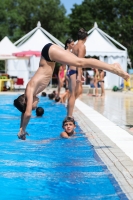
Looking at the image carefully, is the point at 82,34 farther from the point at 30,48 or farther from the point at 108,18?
the point at 108,18

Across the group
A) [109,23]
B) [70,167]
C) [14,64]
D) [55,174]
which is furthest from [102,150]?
[109,23]

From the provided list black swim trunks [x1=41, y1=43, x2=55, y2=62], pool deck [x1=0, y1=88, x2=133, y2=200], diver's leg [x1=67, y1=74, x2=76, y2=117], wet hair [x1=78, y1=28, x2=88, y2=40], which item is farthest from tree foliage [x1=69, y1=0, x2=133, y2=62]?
black swim trunks [x1=41, y1=43, x2=55, y2=62]

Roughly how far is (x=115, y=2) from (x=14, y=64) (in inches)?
949

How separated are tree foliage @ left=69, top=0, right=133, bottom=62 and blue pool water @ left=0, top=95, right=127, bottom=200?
4148 cm

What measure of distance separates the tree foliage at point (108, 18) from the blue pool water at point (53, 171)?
4148 centimetres

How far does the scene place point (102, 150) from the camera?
582 centimetres

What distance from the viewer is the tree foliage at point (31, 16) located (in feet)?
167

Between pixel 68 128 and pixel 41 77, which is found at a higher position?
pixel 41 77

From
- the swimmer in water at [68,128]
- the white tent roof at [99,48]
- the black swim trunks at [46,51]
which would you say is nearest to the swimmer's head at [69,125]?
the swimmer in water at [68,128]

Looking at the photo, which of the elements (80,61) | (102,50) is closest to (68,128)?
(80,61)

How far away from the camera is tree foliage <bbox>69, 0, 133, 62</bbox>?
4800 centimetres

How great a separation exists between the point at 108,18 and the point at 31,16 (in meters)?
9.78

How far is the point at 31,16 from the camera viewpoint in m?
54.9

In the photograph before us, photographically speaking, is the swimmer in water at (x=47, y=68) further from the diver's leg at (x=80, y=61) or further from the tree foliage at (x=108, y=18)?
the tree foliage at (x=108, y=18)
